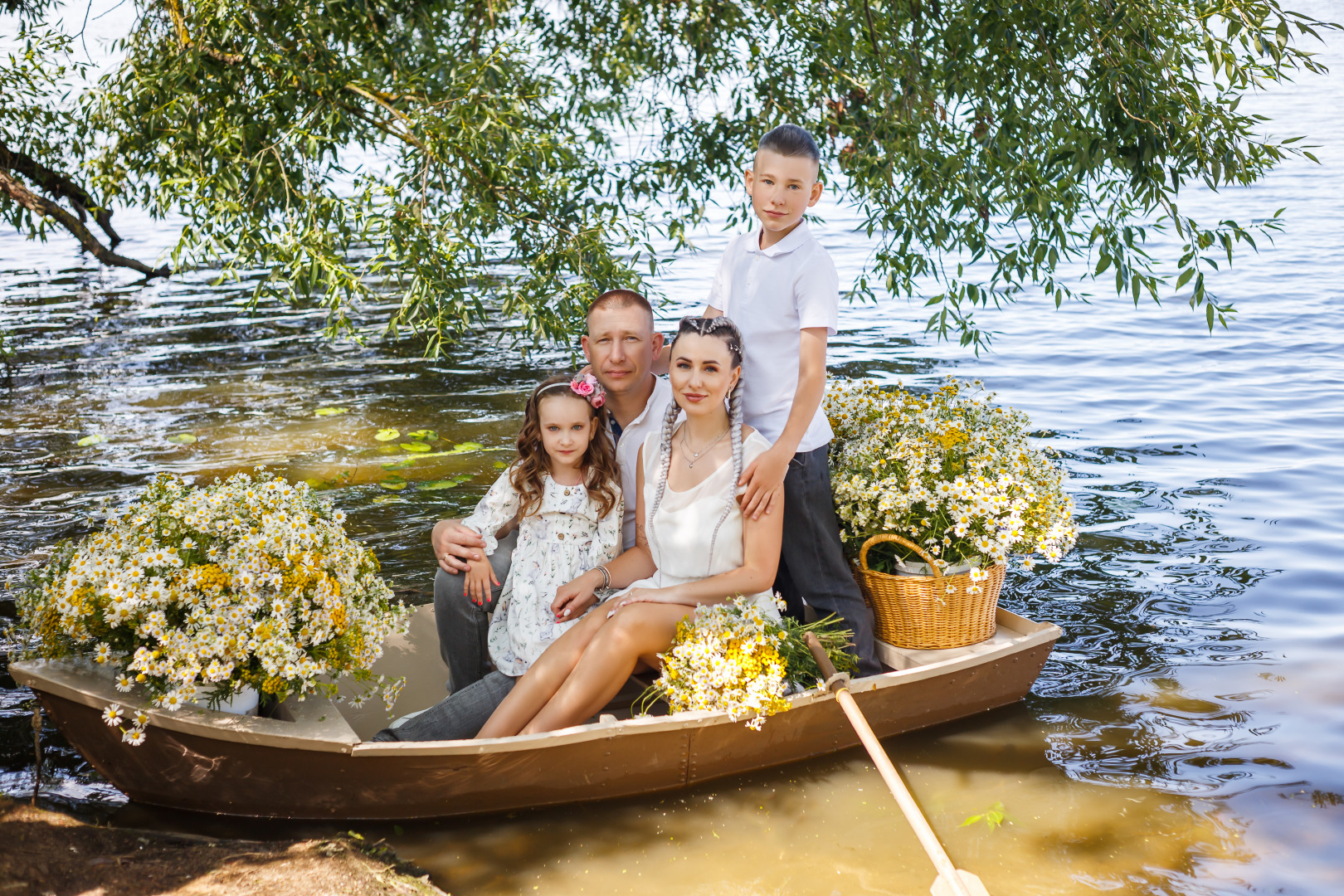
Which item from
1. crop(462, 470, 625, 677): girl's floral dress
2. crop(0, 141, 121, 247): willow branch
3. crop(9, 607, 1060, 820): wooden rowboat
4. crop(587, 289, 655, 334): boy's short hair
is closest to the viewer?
crop(9, 607, 1060, 820): wooden rowboat

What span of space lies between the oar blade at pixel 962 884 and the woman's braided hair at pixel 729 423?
1.19m

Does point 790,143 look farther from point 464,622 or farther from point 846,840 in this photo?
point 846,840

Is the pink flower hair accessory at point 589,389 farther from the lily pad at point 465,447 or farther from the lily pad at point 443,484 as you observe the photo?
the lily pad at point 465,447

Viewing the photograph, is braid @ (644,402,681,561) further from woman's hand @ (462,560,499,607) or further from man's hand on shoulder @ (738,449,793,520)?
woman's hand @ (462,560,499,607)

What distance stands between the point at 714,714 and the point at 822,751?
71 cm

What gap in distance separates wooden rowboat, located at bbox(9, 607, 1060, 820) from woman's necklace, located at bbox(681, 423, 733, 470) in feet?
2.70

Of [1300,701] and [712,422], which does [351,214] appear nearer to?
[712,422]

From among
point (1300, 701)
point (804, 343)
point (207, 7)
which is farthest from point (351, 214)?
point (1300, 701)

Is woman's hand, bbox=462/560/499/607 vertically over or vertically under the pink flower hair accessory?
under

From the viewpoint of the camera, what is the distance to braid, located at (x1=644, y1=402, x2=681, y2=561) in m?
3.70

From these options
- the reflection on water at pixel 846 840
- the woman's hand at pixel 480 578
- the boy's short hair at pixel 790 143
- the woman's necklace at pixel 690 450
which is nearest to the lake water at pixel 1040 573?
the reflection on water at pixel 846 840

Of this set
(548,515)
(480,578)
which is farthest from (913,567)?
(480,578)

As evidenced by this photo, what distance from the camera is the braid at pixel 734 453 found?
3584mm

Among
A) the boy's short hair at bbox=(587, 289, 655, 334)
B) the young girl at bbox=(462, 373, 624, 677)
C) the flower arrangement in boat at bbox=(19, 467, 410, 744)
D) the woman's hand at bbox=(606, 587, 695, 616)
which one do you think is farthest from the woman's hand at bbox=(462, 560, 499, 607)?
the boy's short hair at bbox=(587, 289, 655, 334)
